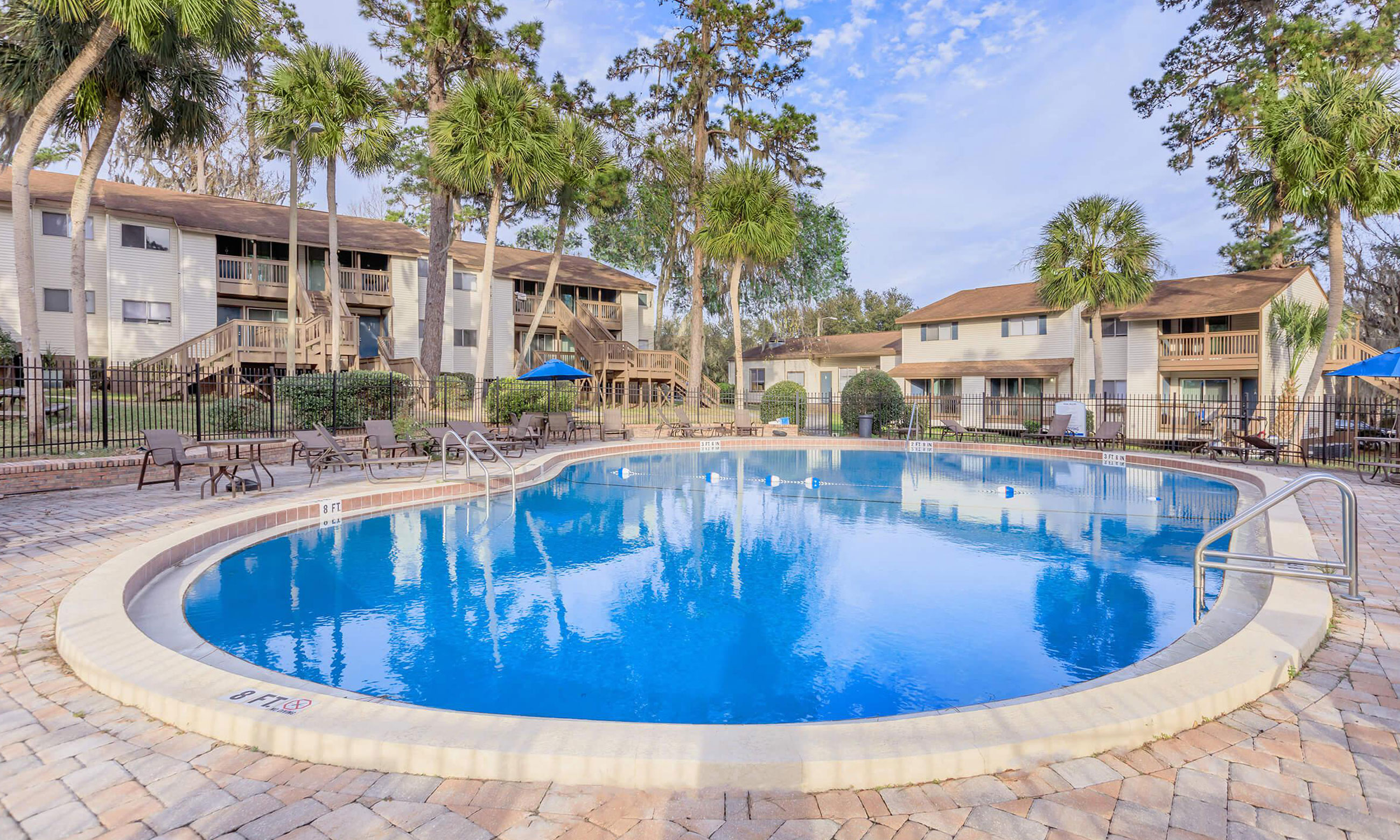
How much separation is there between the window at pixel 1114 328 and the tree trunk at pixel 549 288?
2050 centimetres

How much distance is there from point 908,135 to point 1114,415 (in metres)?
12.6

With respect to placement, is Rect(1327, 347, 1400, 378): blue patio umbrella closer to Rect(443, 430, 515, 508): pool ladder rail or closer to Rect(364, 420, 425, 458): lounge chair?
Rect(443, 430, 515, 508): pool ladder rail

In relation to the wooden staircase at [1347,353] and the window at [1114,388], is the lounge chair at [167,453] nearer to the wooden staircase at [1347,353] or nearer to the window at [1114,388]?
the window at [1114,388]

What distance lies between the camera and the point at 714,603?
628cm

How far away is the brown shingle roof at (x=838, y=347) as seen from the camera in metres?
35.2

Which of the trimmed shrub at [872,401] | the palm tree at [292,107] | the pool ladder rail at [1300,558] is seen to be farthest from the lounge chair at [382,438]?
the trimmed shrub at [872,401]

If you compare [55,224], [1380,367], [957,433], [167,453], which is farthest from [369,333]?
[1380,367]

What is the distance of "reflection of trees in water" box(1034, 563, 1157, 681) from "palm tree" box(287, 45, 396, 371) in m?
18.2

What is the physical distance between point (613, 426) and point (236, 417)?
9.46 metres

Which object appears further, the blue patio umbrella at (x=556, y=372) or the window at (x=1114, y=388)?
the window at (x=1114, y=388)

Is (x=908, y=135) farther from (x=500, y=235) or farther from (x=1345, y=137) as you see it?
(x=500, y=235)

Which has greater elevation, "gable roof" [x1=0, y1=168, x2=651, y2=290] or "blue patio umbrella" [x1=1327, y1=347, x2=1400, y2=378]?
"gable roof" [x1=0, y1=168, x2=651, y2=290]

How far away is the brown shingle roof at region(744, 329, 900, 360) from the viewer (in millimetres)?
35219

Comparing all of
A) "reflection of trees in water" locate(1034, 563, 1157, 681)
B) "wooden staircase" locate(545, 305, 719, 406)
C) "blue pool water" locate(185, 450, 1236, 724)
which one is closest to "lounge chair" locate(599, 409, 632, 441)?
"wooden staircase" locate(545, 305, 719, 406)
